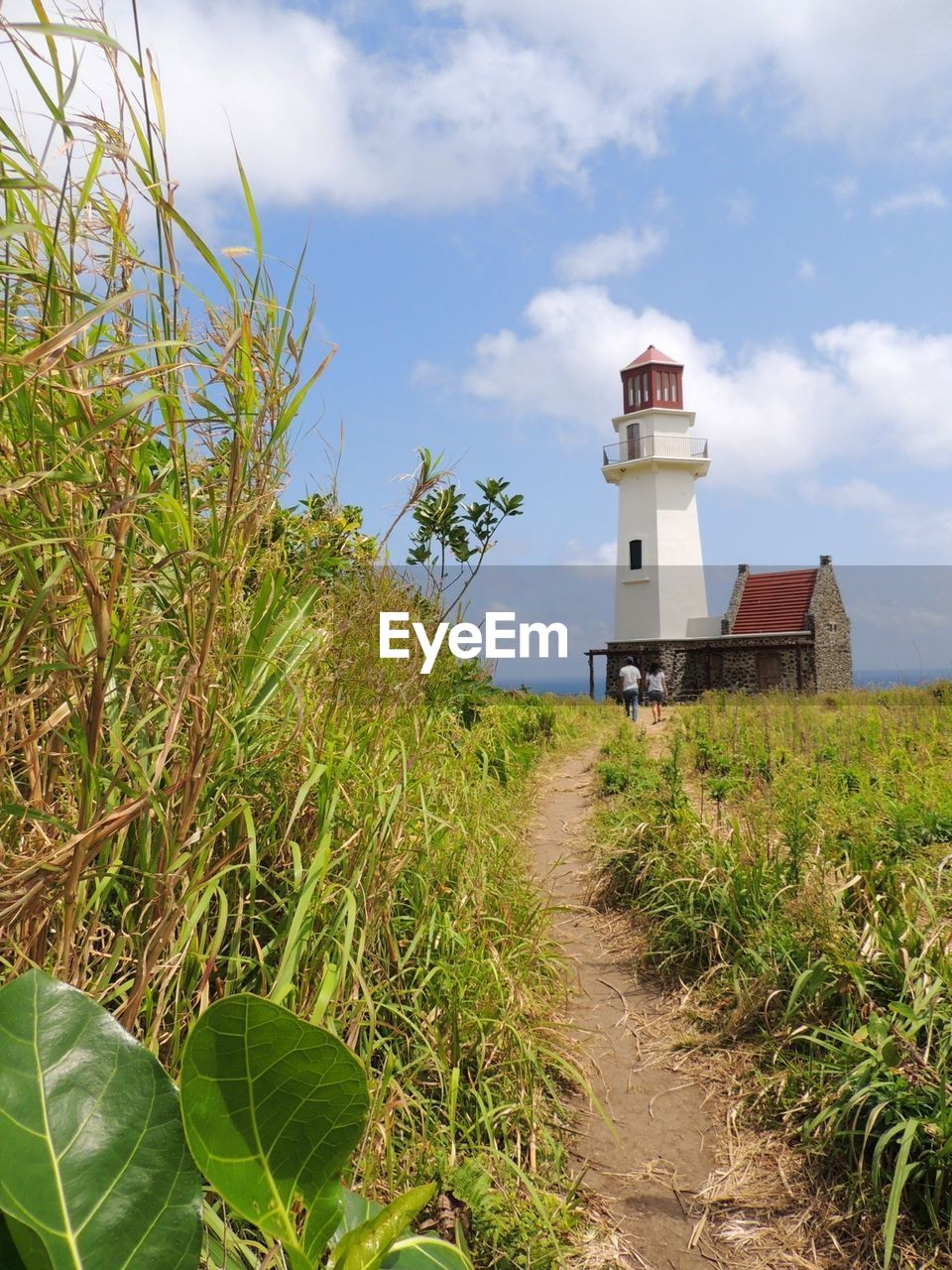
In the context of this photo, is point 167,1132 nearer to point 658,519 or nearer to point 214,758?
point 214,758

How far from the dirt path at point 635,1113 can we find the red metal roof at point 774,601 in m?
23.3

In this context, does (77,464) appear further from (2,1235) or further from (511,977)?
(511,977)

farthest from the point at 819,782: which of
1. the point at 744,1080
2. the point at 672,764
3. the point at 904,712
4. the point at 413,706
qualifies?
the point at 904,712

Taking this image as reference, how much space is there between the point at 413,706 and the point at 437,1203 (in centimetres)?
177

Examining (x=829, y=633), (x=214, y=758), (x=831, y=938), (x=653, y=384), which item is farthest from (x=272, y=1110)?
(x=653, y=384)

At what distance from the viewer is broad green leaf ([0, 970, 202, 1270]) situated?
64 centimetres

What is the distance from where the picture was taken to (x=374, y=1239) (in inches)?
28.8

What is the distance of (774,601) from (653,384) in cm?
818

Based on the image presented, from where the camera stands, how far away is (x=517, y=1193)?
7.55ft

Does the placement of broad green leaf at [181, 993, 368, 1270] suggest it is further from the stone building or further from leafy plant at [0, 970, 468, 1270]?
the stone building

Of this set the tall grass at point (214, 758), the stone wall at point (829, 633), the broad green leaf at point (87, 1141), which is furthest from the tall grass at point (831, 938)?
the stone wall at point (829, 633)

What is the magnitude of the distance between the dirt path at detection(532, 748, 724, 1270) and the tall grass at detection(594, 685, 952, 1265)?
236 mm

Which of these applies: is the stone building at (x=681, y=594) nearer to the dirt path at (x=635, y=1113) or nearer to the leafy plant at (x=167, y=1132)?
the dirt path at (x=635, y=1113)

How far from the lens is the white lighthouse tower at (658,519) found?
91.8ft
